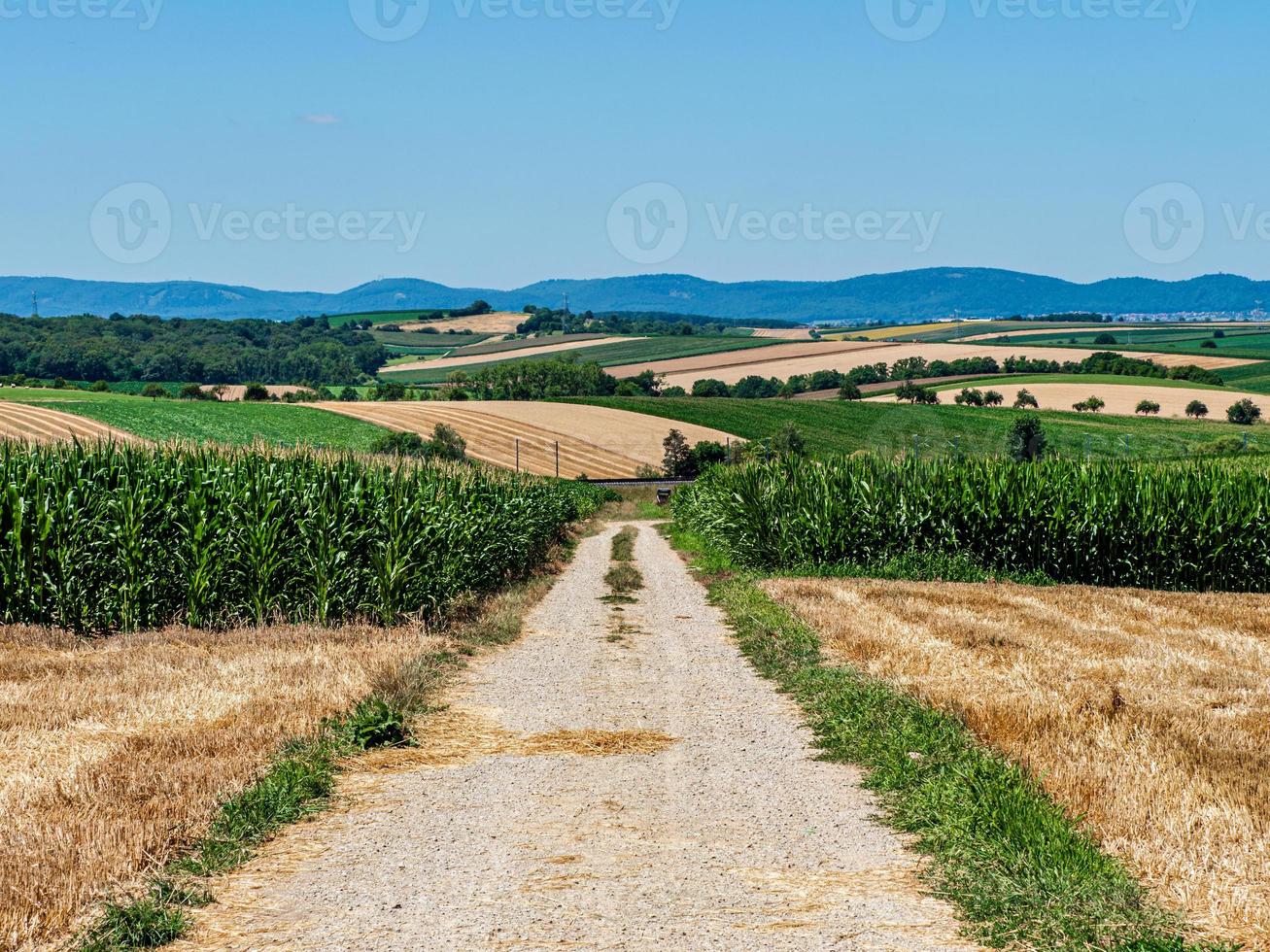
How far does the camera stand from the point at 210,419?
89.7 meters

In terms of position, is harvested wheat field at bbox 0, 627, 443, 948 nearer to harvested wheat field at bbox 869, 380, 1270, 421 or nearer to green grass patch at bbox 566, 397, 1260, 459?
green grass patch at bbox 566, 397, 1260, 459

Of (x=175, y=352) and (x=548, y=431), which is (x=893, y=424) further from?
(x=175, y=352)

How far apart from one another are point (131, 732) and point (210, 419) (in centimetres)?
8397

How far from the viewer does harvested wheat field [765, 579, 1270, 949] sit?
7449 millimetres

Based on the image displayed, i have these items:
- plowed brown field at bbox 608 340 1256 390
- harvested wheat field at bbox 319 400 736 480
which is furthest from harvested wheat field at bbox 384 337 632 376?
harvested wheat field at bbox 319 400 736 480

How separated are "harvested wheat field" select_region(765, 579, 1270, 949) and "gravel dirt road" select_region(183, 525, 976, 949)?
1567 mm

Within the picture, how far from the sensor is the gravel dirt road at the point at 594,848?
6.51m

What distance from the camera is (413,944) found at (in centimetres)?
626

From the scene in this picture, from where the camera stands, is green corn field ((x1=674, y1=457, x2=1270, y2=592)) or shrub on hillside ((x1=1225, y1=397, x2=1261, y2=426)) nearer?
green corn field ((x1=674, y1=457, x2=1270, y2=592))

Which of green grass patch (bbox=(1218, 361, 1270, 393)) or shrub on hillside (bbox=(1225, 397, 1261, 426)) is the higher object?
green grass patch (bbox=(1218, 361, 1270, 393))

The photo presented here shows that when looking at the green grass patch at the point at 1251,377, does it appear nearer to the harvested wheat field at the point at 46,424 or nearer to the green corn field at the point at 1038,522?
the green corn field at the point at 1038,522

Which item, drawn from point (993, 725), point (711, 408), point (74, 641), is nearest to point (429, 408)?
point (711, 408)

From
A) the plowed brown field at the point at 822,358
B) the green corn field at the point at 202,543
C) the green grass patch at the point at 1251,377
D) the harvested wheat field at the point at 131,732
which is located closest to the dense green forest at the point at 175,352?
the plowed brown field at the point at 822,358

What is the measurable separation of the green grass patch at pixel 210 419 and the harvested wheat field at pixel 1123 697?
64.4 metres
